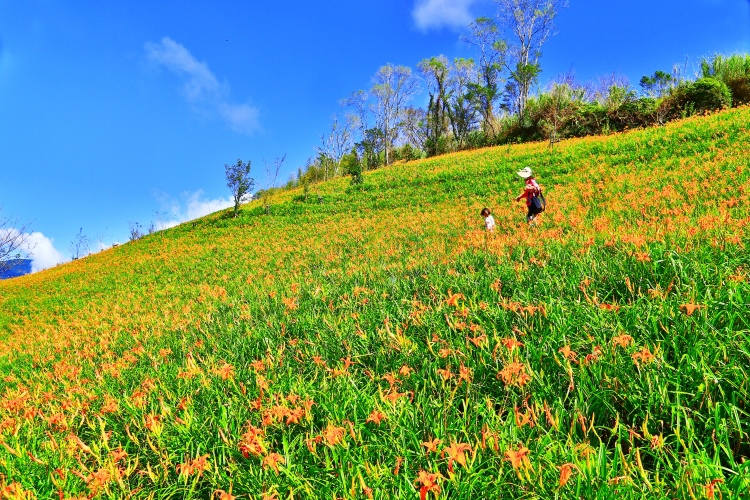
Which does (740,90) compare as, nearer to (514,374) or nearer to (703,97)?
(703,97)

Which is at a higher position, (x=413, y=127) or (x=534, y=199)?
(x=413, y=127)

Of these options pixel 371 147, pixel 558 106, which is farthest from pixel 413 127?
pixel 558 106

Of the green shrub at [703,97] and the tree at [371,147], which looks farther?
the tree at [371,147]

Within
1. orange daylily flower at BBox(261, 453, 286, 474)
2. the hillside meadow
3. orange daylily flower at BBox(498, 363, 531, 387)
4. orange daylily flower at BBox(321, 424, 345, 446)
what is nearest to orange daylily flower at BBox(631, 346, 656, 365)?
the hillside meadow

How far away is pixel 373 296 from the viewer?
4.80 m

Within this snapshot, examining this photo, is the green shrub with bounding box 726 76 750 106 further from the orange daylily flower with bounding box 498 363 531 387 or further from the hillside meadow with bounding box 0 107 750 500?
the orange daylily flower with bounding box 498 363 531 387

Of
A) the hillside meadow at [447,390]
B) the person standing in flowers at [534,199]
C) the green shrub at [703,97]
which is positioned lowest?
the hillside meadow at [447,390]

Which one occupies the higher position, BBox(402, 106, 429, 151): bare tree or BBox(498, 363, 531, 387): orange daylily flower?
BBox(402, 106, 429, 151): bare tree

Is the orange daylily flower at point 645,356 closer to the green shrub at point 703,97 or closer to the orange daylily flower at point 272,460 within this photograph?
the orange daylily flower at point 272,460

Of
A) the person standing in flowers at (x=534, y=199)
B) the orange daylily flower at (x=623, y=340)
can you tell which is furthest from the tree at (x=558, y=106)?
the orange daylily flower at (x=623, y=340)

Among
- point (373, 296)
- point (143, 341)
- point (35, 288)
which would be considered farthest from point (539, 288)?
point (35, 288)

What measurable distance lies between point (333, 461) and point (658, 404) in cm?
168

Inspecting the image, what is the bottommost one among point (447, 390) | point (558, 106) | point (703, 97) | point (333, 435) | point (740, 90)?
point (447, 390)

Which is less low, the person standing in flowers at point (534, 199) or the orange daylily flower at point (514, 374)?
the person standing in flowers at point (534, 199)
